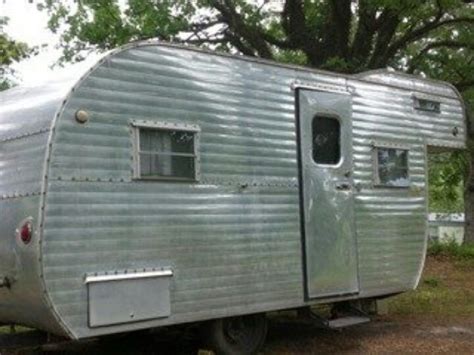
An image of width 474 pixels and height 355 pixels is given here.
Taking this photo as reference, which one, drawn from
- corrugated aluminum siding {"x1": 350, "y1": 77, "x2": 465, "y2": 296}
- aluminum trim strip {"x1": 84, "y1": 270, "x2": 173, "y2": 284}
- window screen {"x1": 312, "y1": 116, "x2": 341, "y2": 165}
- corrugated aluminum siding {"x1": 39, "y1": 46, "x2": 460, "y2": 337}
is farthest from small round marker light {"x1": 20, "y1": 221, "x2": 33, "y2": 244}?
corrugated aluminum siding {"x1": 350, "y1": 77, "x2": 465, "y2": 296}

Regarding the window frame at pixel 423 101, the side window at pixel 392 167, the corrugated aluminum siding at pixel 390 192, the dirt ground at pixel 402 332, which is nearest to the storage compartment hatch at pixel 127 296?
the dirt ground at pixel 402 332

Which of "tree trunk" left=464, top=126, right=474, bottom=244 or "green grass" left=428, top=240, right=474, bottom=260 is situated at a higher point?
"tree trunk" left=464, top=126, right=474, bottom=244

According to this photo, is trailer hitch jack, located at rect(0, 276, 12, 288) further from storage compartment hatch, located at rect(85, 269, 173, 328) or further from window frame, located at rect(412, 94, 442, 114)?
window frame, located at rect(412, 94, 442, 114)

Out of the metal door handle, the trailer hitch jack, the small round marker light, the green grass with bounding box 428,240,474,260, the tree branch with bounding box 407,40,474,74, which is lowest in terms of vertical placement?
the green grass with bounding box 428,240,474,260

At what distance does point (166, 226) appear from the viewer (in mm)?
6387

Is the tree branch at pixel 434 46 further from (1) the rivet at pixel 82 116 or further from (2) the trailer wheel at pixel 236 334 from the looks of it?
(1) the rivet at pixel 82 116

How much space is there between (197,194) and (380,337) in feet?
11.2

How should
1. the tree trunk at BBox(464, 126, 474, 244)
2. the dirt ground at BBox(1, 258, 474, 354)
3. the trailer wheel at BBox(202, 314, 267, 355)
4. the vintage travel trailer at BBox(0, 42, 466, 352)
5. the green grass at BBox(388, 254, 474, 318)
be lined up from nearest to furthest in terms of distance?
the vintage travel trailer at BBox(0, 42, 466, 352)
the trailer wheel at BBox(202, 314, 267, 355)
the dirt ground at BBox(1, 258, 474, 354)
the green grass at BBox(388, 254, 474, 318)
the tree trunk at BBox(464, 126, 474, 244)

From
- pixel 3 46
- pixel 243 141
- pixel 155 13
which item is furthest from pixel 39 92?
pixel 155 13

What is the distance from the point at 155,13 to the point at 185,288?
10.7 meters

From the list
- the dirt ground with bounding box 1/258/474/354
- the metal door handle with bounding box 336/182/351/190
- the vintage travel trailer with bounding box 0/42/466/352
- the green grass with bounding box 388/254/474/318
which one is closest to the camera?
the vintage travel trailer with bounding box 0/42/466/352

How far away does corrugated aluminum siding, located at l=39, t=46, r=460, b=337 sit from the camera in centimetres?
577

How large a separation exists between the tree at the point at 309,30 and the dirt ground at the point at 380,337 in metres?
6.91

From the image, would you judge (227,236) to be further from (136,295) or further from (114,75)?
(114,75)
